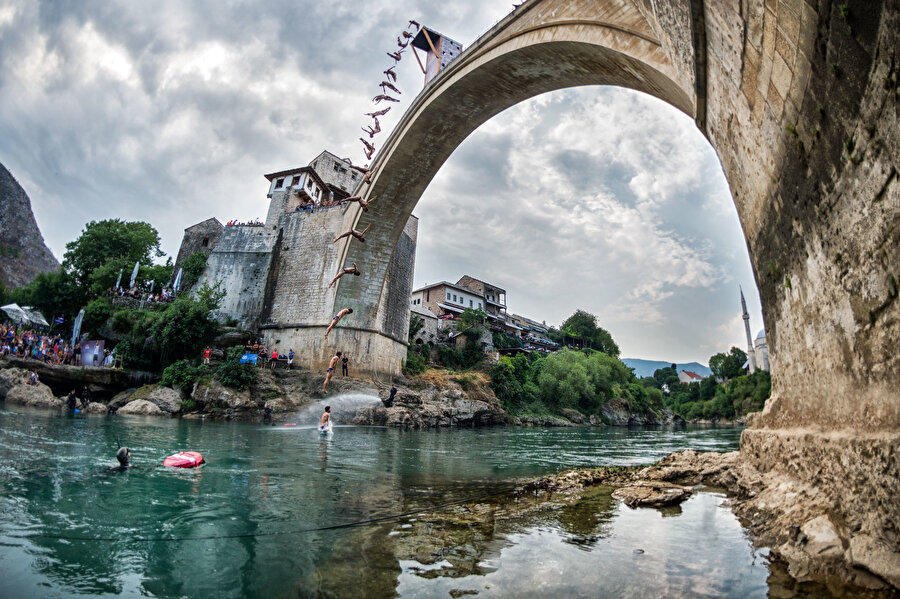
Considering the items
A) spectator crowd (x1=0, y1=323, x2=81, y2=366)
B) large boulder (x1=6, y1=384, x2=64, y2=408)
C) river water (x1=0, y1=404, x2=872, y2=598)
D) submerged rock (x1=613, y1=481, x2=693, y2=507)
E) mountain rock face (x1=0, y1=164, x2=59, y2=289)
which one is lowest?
river water (x1=0, y1=404, x2=872, y2=598)

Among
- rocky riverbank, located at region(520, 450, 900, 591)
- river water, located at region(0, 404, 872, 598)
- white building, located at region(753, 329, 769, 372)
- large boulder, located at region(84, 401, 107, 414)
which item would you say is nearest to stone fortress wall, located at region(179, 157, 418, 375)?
large boulder, located at region(84, 401, 107, 414)

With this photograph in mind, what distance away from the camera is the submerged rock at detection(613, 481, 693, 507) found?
4.12 m

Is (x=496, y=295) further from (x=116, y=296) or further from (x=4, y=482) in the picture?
(x=4, y=482)

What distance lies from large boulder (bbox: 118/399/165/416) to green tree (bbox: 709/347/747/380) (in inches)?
2549

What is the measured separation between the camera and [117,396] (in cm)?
1741

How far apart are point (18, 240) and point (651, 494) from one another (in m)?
67.3

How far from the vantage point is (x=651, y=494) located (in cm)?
Result: 432

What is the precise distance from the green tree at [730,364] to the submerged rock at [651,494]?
6452cm

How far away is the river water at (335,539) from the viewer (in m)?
2.21

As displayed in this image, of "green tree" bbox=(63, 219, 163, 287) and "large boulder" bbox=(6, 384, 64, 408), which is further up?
"green tree" bbox=(63, 219, 163, 287)

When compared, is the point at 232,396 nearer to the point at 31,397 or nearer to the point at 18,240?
the point at 31,397

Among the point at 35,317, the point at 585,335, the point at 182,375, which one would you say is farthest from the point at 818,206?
the point at 585,335

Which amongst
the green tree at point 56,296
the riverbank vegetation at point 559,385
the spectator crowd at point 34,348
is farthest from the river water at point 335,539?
the riverbank vegetation at point 559,385

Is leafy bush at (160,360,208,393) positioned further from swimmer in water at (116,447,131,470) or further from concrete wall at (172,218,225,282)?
swimmer in water at (116,447,131,470)
